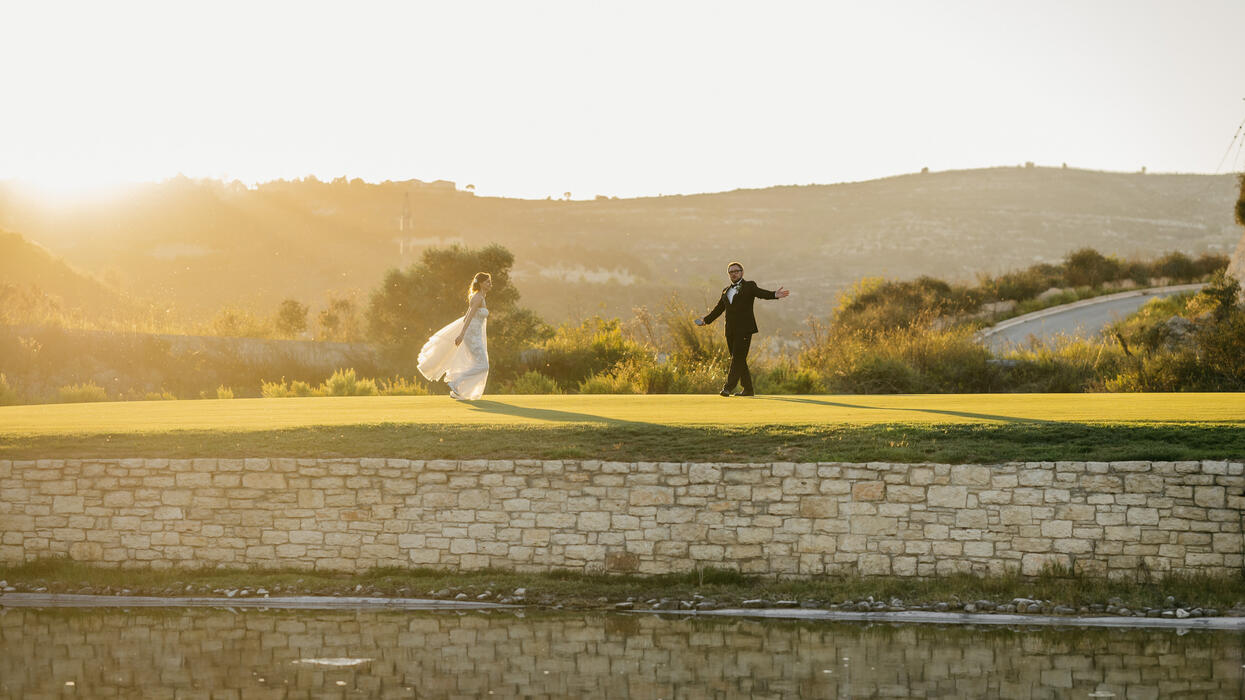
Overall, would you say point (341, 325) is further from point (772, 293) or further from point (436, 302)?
point (772, 293)

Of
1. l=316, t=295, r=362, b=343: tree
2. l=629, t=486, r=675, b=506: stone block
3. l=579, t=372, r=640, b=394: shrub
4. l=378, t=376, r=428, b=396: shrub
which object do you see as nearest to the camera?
l=629, t=486, r=675, b=506: stone block

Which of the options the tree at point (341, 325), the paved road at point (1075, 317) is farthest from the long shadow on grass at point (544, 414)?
the paved road at point (1075, 317)

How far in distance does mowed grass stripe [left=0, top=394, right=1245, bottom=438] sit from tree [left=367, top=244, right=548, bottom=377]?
10.5 meters

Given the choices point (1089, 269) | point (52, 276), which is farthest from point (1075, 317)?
point (52, 276)

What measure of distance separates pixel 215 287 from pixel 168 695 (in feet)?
202

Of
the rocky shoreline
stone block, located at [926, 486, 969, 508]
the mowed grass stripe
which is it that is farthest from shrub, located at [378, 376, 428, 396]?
stone block, located at [926, 486, 969, 508]

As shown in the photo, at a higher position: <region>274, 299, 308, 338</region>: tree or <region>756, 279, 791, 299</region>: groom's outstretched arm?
<region>756, 279, 791, 299</region>: groom's outstretched arm

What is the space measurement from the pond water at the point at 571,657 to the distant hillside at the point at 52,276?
123ft

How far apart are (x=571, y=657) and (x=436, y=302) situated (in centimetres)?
2159

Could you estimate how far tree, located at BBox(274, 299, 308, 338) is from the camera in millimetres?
35656

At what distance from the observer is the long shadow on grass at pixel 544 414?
14.5m

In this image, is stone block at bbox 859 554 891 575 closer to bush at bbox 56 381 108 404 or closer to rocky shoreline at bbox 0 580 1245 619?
rocky shoreline at bbox 0 580 1245 619

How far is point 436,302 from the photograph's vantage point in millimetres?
30688

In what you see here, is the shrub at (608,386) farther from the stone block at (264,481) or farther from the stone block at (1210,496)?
the stone block at (1210,496)
